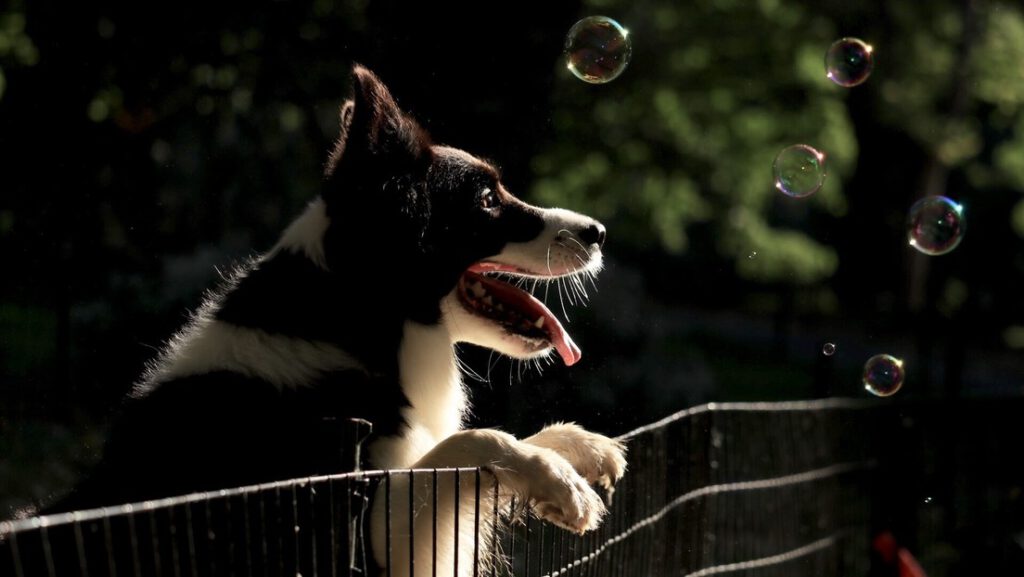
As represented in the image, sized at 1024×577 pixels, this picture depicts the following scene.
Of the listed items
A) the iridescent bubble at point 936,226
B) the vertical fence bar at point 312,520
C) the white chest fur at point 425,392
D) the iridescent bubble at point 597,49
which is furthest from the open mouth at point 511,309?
the iridescent bubble at point 936,226

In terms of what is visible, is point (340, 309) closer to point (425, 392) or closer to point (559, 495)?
point (425, 392)

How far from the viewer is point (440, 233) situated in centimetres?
392

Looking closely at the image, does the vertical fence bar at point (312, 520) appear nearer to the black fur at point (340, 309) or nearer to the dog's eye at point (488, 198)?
the black fur at point (340, 309)

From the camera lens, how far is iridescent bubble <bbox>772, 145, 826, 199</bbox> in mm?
6070

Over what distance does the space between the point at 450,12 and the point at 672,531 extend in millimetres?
4960

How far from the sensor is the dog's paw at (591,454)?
3.92 m

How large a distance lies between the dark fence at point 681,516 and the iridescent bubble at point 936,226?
3.32ft

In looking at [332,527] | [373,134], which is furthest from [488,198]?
[332,527]

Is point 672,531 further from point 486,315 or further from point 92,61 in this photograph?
point 92,61

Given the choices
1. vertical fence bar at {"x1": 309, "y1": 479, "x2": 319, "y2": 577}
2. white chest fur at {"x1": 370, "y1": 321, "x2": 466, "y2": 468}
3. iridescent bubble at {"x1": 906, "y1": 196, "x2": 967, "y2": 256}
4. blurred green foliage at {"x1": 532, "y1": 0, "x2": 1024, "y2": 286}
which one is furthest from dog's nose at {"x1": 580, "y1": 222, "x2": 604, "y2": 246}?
blurred green foliage at {"x1": 532, "y1": 0, "x2": 1024, "y2": 286}

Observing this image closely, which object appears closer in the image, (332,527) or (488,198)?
(332,527)

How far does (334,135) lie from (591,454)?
676cm

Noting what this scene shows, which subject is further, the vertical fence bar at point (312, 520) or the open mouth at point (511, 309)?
the open mouth at point (511, 309)

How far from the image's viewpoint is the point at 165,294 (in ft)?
32.3
